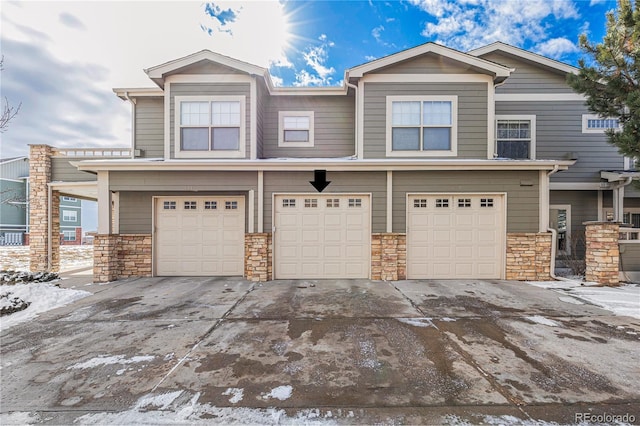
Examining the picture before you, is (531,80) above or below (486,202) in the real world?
above

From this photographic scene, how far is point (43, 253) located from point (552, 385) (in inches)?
499

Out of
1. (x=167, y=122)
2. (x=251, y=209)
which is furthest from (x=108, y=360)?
(x=167, y=122)

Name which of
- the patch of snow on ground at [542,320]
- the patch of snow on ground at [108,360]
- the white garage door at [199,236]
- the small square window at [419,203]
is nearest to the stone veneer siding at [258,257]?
the white garage door at [199,236]

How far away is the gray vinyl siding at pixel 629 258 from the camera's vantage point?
21.6 feet

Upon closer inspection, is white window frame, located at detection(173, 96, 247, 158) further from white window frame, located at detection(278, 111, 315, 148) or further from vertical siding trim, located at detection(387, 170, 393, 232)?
vertical siding trim, located at detection(387, 170, 393, 232)

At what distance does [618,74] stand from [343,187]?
620cm

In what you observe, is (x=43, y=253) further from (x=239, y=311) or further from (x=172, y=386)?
(x=172, y=386)

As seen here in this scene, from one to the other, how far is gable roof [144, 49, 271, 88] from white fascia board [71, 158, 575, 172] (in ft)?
8.87

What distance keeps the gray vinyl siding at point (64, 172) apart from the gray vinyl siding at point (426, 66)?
32.1 feet

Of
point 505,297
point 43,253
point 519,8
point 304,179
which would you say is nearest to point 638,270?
point 505,297

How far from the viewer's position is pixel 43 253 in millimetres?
8477

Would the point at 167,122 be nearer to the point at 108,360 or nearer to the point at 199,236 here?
the point at 199,236

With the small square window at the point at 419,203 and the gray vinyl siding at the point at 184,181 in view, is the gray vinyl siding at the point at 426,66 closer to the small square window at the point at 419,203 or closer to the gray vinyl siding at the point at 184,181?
the small square window at the point at 419,203

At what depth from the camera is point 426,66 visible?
7.42 metres
